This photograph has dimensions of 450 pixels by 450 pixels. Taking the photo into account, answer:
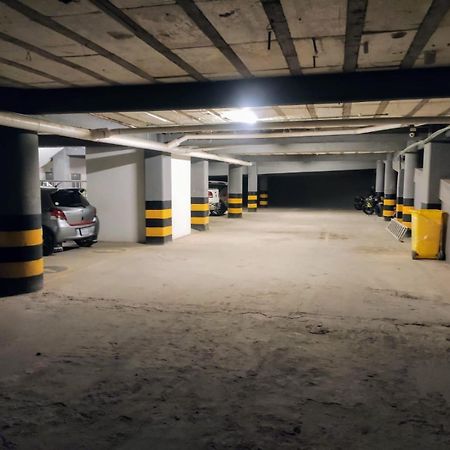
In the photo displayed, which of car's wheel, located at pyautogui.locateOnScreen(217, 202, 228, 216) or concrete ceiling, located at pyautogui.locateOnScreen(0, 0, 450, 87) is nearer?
concrete ceiling, located at pyautogui.locateOnScreen(0, 0, 450, 87)

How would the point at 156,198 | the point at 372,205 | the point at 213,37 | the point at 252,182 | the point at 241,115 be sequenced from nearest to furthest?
the point at 213,37 < the point at 241,115 < the point at 156,198 < the point at 372,205 < the point at 252,182

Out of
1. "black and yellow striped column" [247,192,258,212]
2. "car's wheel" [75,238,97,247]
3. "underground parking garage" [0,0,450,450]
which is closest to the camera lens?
"underground parking garage" [0,0,450,450]

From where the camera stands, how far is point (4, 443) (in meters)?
2.51

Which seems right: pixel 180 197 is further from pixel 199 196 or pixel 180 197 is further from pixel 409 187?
pixel 409 187

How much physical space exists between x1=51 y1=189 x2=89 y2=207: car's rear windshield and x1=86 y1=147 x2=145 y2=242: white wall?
1.52 m

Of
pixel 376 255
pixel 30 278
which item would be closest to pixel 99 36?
pixel 30 278

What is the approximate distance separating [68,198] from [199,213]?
5.59m

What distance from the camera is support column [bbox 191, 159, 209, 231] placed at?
46.4 ft

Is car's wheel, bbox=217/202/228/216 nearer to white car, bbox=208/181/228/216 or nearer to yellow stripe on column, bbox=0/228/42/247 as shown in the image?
white car, bbox=208/181/228/216

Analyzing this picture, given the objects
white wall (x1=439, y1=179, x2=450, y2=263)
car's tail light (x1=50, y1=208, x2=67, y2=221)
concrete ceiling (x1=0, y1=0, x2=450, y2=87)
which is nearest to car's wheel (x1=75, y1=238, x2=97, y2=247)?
car's tail light (x1=50, y1=208, x2=67, y2=221)

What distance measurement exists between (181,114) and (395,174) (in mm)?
14147

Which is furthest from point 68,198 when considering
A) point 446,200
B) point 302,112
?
point 446,200

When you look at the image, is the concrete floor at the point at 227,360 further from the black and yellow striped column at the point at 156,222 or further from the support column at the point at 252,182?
the support column at the point at 252,182

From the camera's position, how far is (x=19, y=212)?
225 inches
